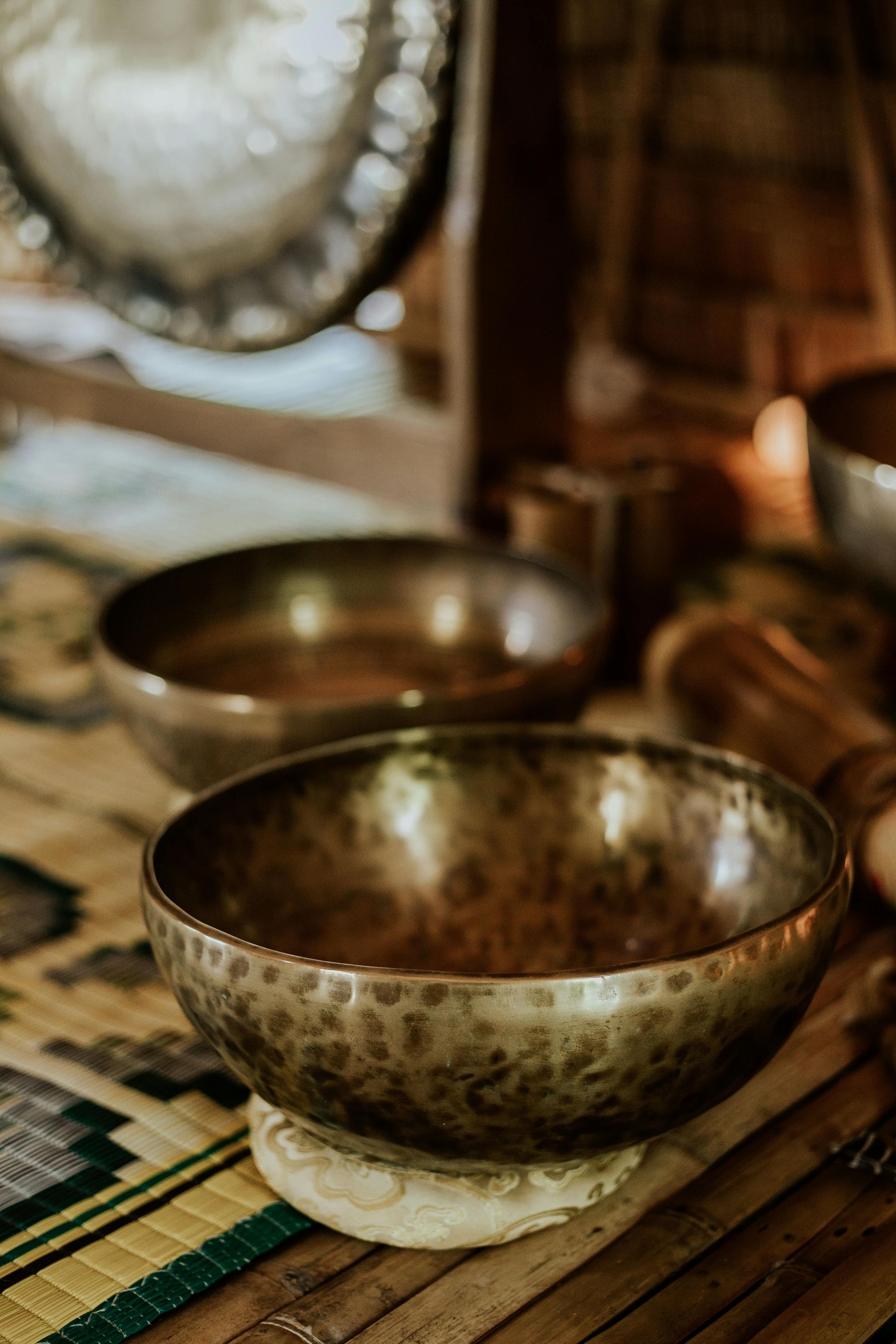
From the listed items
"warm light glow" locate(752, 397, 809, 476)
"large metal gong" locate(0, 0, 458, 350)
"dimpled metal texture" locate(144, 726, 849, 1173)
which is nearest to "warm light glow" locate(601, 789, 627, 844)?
"dimpled metal texture" locate(144, 726, 849, 1173)

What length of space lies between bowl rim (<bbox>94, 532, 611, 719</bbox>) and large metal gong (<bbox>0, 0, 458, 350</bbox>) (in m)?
0.34

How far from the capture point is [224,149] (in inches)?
56.1

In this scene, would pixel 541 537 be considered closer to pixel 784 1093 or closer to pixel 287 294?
pixel 287 294

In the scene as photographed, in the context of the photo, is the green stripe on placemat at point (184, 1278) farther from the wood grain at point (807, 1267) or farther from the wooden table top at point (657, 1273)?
the wood grain at point (807, 1267)

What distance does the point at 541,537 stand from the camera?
1311mm

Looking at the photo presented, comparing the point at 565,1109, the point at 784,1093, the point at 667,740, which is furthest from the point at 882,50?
the point at 565,1109

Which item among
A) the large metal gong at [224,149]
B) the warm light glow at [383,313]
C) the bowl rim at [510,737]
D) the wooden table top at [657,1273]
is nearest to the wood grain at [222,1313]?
the wooden table top at [657,1273]

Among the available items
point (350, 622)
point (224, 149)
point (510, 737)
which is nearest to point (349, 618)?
point (350, 622)

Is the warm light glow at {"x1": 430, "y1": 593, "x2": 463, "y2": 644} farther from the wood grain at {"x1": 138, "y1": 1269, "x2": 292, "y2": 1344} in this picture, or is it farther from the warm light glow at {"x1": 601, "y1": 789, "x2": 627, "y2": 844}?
the wood grain at {"x1": 138, "y1": 1269, "x2": 292, "y2": 1344}

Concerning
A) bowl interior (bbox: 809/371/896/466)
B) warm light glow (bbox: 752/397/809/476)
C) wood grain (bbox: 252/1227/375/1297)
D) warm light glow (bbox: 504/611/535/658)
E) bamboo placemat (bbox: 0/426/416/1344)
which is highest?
bowl interior (bbox: 809/371/896/466)

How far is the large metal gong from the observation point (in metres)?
1.27

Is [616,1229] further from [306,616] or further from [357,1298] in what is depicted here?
[306,616]

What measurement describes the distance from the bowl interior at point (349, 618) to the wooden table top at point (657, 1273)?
43 cm

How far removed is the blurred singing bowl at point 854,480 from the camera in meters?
0.95
